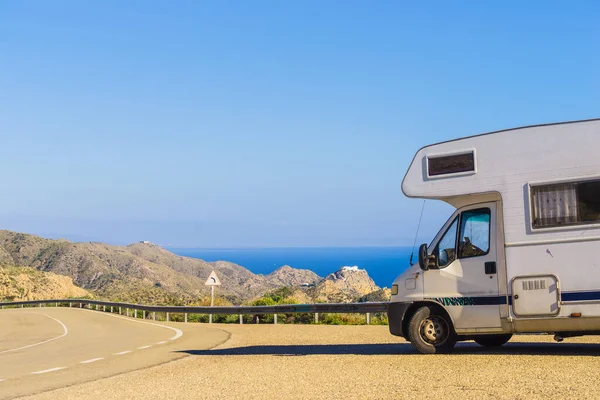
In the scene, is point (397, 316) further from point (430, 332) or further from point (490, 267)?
point (490, 267)

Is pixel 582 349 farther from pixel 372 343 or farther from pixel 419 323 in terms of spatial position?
pixel 372 343

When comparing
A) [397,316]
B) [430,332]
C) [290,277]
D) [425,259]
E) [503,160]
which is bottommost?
[430,332]

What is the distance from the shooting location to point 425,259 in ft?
42.3

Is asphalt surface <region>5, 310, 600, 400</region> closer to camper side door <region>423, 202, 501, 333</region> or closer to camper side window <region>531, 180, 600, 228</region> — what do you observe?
camper side door <region>423, 202, 501, 333</region>

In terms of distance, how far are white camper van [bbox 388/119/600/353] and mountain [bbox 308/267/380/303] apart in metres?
20.3

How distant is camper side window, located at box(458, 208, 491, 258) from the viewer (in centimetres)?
1255

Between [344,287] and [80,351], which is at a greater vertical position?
[344,287]

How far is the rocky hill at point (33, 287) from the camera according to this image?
230 feet

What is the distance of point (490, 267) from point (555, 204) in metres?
1.43

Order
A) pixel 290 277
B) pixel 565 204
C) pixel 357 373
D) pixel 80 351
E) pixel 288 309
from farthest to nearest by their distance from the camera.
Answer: pixel 290 277
pixel 288 309
pixel 80 351
pixel 565 204
pixel 357 373

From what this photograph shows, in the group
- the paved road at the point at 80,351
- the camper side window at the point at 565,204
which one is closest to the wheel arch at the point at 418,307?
the camper side window at the point at 565,204

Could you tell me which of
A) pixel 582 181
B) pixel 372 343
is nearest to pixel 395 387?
pixel 582 181

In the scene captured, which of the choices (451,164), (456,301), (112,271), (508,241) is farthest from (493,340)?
(112,271)

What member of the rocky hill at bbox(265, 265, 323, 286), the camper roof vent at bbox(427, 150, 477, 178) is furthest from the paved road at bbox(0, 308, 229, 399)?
the rocky hill at bbox(265, 265, 323, 286)
